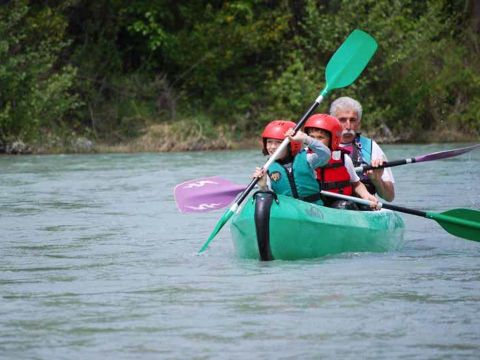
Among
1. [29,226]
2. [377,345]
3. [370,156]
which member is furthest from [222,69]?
[377,345]

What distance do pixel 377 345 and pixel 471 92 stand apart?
16.9 m

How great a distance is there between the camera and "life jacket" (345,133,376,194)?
8.53 meters

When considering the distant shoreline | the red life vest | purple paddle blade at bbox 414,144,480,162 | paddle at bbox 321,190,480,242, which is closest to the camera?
the red life vest

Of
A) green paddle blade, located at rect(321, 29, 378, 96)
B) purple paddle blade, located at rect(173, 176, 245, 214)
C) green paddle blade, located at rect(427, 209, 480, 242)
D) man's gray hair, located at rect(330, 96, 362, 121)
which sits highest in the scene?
green paddle blade, located at rect(321, 29, 378, 96)

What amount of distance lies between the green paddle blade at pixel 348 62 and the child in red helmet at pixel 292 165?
1693mm

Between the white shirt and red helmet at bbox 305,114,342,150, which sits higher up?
red helmet at bbox 305,114,342,150

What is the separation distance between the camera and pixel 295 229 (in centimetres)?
756

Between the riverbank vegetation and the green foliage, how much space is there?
3 centimetres

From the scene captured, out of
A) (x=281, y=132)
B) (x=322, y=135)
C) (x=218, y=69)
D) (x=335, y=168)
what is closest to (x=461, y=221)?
(x=335, y=168)

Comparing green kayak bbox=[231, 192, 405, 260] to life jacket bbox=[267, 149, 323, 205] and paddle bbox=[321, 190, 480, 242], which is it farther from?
paddle bbox=[321, 190, 480, 242]

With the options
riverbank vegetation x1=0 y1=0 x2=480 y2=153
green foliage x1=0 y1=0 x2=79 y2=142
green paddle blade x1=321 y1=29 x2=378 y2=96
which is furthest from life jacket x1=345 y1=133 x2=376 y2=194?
riverbank vegetation x1=0 y1=0 x2=480 y2=153

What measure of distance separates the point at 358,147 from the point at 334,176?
655 millimetres

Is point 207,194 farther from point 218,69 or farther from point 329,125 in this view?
point 218,69

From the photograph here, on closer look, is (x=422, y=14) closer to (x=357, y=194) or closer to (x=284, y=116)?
(x=284, y=116)
